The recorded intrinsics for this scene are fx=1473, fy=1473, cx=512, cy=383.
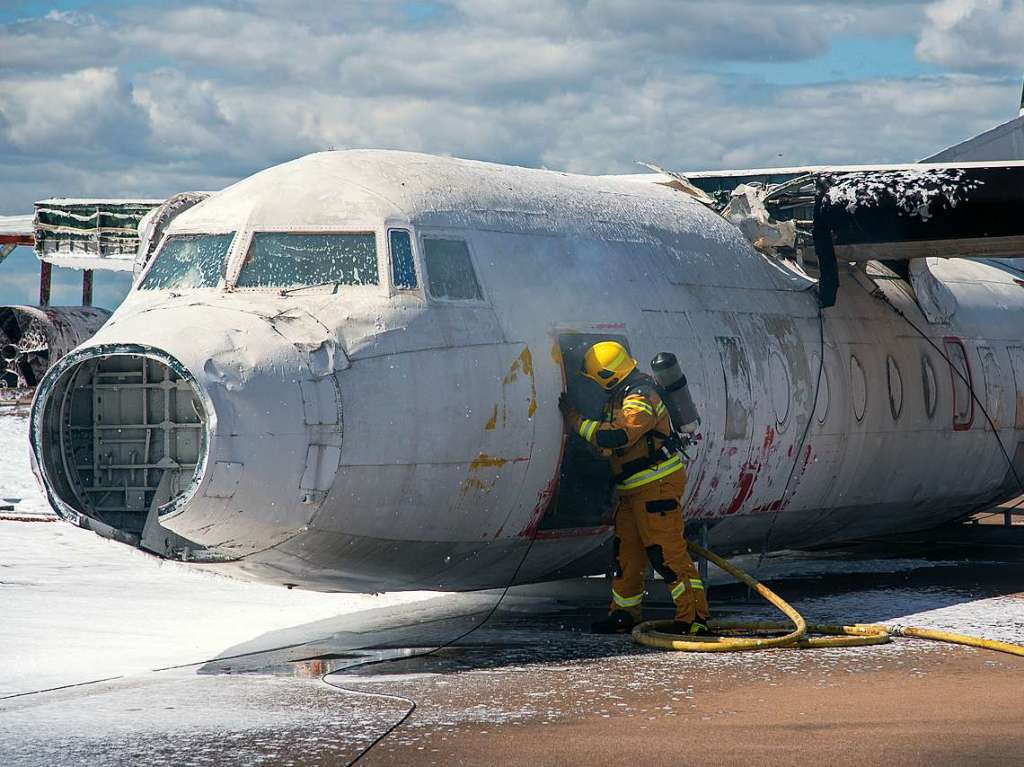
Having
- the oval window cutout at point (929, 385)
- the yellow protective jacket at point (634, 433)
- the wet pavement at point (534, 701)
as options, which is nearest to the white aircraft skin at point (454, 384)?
the yellow protective jacket at point (634, 433)

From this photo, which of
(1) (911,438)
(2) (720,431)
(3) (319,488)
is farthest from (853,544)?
(3) (319,488)

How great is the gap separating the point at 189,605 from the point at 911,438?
7200 millimetres

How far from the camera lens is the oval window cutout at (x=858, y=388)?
13.7 m

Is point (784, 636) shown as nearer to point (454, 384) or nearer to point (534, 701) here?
point (534, 701)

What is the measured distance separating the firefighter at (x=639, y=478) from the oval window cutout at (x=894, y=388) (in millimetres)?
3877

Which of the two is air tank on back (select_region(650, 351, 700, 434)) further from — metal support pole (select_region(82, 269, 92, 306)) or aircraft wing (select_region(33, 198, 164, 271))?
metal support pole (select_region(82, 269, 92, 306))

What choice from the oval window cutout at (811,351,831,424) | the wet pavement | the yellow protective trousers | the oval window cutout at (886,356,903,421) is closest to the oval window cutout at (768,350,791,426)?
the oval window cutout at (811,351,831,424)

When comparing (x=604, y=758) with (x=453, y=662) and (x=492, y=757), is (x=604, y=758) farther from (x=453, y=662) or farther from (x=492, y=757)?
(x=453, y=662)

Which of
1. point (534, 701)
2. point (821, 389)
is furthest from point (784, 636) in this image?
point (821, 389)

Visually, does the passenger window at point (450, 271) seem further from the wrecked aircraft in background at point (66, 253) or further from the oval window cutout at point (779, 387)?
the oval window cutout at point (779, 387)

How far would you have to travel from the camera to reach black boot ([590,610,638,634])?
11.5 meters

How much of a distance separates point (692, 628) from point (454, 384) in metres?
2.80

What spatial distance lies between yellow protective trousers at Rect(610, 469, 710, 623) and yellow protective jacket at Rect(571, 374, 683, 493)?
0.32 feet

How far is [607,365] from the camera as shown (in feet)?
35.7
